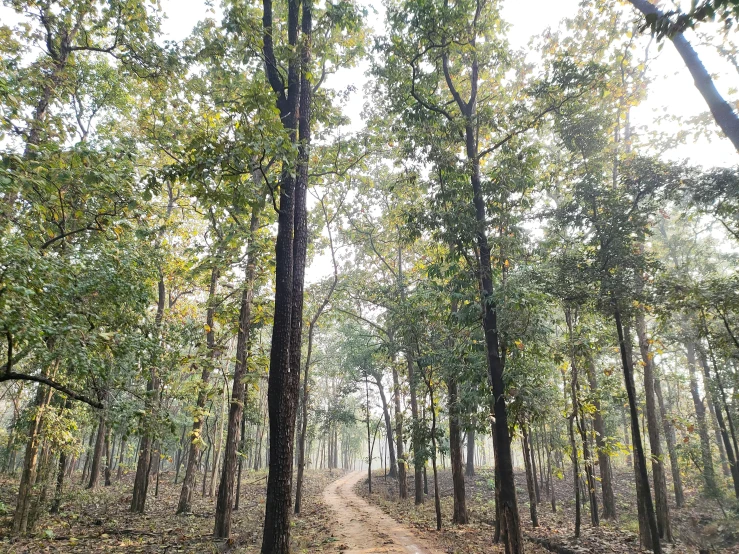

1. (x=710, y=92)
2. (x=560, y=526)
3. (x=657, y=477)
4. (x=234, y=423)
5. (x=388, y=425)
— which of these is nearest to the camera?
(x=710, y=92)

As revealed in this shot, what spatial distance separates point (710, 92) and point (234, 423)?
45.0 feet

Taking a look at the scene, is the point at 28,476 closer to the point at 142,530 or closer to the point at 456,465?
the point at 142,530

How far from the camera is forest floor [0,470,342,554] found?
865 centimetres

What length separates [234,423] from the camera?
418 inches

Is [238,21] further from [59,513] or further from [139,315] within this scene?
[59,513]

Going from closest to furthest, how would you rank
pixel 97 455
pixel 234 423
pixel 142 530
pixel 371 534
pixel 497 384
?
pixel 497 384
pixel 371 534
pixel 234 423
pixel 142 530
pixel 97 455

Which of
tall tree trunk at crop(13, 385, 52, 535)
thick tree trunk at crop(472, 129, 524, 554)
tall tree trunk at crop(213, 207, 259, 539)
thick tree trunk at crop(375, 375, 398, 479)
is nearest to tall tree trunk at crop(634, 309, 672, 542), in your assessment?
thick tree trunk at crop(472, 129, 524, 554)

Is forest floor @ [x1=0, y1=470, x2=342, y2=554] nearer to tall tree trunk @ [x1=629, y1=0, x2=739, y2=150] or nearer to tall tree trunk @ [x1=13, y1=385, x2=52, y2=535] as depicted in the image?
tall tree trunk @ [x1=13, y1=385, x2=52, y2=535]

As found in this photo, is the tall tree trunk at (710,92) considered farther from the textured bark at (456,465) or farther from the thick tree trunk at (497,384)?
the textured bark at (456,465)

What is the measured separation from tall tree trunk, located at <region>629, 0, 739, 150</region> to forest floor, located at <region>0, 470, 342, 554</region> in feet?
40.6

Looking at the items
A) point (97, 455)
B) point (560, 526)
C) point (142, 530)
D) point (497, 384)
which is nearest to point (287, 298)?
point (497, 384)

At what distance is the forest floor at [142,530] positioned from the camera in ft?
28.4

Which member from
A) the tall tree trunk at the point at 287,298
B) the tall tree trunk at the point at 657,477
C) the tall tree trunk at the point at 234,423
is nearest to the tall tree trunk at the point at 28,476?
the tall tree trunk at the point at 234,423

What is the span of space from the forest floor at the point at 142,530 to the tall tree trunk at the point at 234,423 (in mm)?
525
